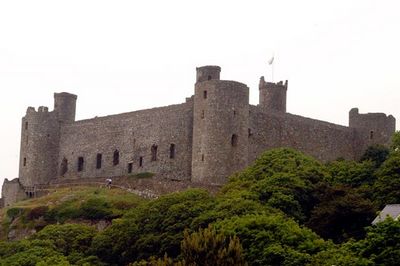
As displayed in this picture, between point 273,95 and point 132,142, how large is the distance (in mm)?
11452

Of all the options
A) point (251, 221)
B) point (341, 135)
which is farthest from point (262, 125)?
point (251, 221)

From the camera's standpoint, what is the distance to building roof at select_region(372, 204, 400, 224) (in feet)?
183

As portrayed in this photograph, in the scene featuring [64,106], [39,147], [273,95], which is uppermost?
[273,95]

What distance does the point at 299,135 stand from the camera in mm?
86000

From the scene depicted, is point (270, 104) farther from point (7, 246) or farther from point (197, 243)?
point (197, 243)

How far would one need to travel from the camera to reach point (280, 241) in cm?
5653

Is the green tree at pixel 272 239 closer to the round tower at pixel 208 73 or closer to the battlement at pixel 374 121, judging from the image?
the round tower at pixel 208 73

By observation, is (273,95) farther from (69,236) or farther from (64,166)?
(69,236)

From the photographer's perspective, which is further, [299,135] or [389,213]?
[299,135]

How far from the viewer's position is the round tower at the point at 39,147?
298 ft

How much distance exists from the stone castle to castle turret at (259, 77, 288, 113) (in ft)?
A: 0.25

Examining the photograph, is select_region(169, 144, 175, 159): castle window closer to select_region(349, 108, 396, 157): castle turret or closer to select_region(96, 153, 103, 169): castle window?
select_region(96, 153, 103, 169): castle window

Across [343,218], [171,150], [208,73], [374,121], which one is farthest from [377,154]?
[343,218]

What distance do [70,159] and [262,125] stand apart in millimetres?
17775
